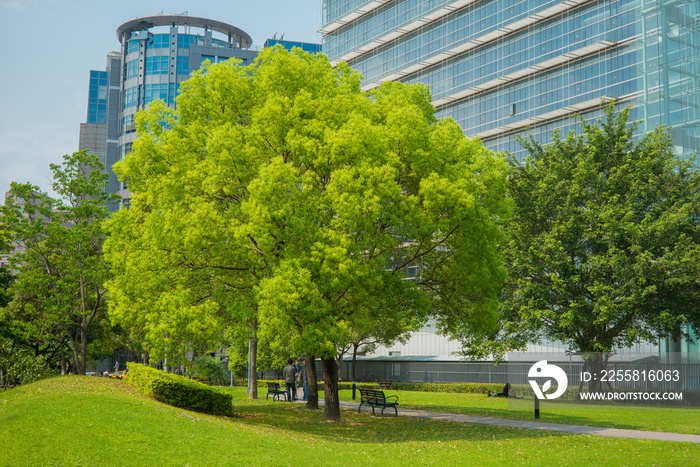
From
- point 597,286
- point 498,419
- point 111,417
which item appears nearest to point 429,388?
point 597,286

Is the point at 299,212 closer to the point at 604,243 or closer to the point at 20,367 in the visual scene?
the point at 20,367

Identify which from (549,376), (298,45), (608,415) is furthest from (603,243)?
(298,45)

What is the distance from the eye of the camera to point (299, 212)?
18469 mm

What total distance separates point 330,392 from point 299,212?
6.74 meters

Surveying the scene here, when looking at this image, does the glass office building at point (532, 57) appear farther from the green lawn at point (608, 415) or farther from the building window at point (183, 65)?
the building window at point (183, 65)

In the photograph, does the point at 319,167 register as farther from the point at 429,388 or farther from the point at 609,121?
the point at 429,388

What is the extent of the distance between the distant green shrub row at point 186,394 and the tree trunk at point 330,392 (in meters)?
3.18

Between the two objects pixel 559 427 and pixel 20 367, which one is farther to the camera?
pixel 20 367

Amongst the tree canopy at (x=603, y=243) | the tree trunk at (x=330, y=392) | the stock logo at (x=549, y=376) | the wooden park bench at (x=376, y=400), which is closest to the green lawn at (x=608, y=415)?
the stock logo at (x=549, y=376)

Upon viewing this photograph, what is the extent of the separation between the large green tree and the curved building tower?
87.1 m

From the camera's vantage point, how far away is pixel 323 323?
59.3ft

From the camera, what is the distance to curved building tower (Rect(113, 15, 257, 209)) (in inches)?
4215

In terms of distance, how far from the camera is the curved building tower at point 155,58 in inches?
4215

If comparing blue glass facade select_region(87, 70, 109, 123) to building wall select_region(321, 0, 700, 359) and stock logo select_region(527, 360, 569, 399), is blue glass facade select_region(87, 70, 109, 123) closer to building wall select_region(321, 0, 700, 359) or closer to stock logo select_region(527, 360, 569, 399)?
building wall select_region(321, 0, 700, 359)
